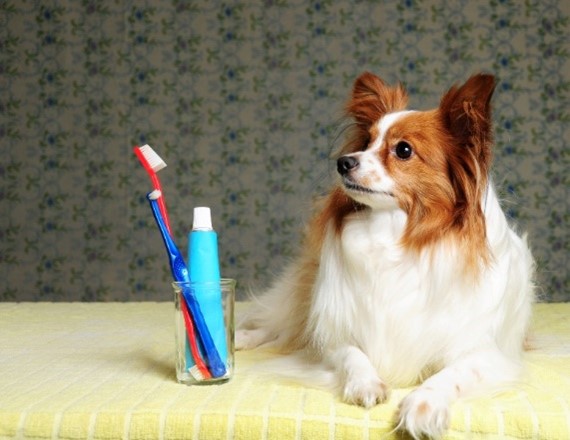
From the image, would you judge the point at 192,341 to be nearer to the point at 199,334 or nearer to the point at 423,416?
the point at 199,334

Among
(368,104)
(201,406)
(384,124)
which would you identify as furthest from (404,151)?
(201,406)

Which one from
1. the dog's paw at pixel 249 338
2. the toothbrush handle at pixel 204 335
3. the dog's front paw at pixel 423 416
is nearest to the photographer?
the dog's front paw at pixel 423 416

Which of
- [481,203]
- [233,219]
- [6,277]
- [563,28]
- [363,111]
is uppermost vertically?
[563,28]

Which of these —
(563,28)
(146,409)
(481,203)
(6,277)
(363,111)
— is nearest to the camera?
(146,409)

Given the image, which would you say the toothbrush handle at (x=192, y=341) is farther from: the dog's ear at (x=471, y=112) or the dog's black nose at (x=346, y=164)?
the dog's ear at (x=471, y=112)

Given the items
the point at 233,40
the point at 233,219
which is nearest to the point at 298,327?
the point at 233,219

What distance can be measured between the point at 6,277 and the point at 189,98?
5.11ft

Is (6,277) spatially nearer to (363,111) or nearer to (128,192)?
(128,192)

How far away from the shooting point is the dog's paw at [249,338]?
6.92ft

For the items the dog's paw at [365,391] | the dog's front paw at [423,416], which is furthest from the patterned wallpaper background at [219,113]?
the dog's front paw at [423,416]

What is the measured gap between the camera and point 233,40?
4531mm

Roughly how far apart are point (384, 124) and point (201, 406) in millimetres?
736

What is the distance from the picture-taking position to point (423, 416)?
4.17 feet

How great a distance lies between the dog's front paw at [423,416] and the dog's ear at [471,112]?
0.56 m
